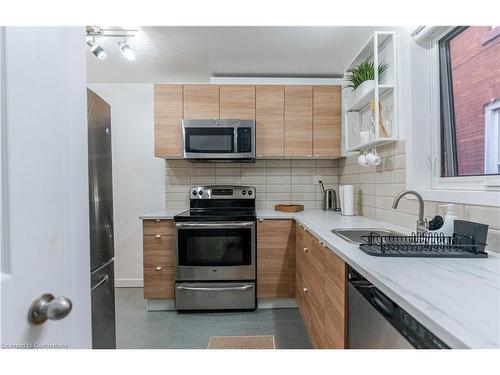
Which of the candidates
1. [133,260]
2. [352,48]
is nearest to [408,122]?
[352,48]

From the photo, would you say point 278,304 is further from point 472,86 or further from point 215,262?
point 472,86

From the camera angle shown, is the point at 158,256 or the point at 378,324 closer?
the point at 378,324

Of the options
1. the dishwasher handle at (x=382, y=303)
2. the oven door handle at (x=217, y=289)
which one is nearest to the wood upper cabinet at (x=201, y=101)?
the oven door handle at (x=217, y=289)

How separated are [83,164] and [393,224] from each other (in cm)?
181

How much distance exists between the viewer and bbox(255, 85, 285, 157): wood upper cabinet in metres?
2.57

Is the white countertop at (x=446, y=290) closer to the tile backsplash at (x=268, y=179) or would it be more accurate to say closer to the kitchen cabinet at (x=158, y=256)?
the kitchen cabinet at (x=158, y=256)

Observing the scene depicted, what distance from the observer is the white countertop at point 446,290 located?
490 mm

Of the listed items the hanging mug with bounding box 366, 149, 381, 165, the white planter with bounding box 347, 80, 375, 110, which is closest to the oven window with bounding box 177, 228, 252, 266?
the hanging mug with bounding box 366, 149, 381, 165

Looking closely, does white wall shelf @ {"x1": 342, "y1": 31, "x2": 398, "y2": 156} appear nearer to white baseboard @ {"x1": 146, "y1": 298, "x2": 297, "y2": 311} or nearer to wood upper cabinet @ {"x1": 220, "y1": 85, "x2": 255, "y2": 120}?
wood upper cabinet @ {"x1": 220, "y1": 85, "x2": 255, "y2": 120}

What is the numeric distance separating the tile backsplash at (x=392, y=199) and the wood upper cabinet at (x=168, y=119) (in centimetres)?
175

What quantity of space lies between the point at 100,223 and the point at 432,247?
4.92ft

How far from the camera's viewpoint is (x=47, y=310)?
0.47m

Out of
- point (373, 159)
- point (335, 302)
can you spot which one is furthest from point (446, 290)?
point (373, 159)
